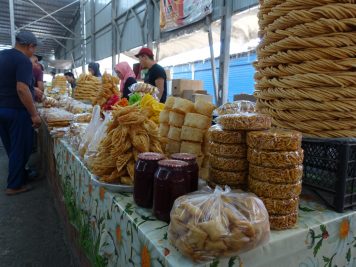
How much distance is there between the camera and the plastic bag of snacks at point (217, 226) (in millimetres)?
467

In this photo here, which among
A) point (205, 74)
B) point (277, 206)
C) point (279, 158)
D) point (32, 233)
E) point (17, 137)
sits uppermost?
point (205, 74)

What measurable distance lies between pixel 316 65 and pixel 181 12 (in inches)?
188

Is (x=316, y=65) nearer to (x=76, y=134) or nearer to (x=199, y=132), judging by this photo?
(x=199, y=132)

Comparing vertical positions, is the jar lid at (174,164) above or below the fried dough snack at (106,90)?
below

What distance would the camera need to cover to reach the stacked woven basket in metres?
0.68

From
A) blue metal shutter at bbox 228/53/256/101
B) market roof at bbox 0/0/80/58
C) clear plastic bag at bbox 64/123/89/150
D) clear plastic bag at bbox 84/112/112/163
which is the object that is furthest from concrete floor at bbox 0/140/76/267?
market roof at bbox 0/0/80/58

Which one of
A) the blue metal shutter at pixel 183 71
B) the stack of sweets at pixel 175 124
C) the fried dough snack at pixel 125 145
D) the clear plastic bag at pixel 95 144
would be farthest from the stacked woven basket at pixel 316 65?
the blue metal shutter at pixel 183 71

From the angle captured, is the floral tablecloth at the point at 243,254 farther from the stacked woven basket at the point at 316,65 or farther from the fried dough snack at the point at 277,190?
the stacked woven basket at the point at 316,65

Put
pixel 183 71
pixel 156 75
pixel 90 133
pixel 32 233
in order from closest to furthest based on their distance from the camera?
pixel 90 133 < pixel 32 233 < pixel 156 75 < pixel 183 71

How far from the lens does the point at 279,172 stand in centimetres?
Result: 59

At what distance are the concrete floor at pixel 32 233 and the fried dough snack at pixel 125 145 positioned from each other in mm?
1064

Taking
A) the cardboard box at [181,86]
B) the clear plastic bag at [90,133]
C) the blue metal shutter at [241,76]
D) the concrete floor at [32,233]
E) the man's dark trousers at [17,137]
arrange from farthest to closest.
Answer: the blue metal shutter at [241,76] < the cardboard box at [181,86] < the man's dark trousers at [17,137] < the concrete floor at [32,233] < the clear plastic bag at [90,133]

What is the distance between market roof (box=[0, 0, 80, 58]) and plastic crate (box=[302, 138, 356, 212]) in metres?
9.62

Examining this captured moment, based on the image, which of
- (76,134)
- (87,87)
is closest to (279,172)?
(76,134)
